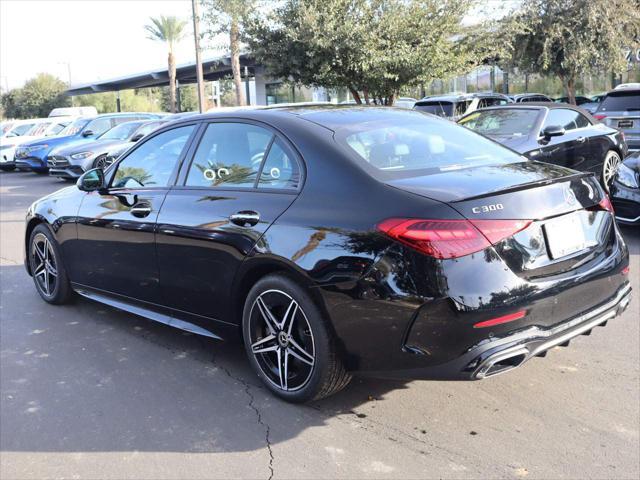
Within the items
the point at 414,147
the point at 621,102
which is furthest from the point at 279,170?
the point at 621,102

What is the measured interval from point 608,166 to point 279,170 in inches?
293

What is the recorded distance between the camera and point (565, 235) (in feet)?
10.8

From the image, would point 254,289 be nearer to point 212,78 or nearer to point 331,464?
point 331,464

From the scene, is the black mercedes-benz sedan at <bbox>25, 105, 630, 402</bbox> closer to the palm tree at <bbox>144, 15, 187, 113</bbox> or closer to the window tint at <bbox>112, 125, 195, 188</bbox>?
the window tint at <bbox>112, 125, 195, 188</bbox>

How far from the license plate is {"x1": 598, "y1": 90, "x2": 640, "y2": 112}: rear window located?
936 centimetres

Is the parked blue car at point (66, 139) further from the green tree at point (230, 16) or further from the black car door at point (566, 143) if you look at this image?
the black car door at point (566, 143)

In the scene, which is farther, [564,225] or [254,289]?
[254,289]

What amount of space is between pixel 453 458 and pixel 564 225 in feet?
4.26

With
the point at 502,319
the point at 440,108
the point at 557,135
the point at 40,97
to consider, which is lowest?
the point at 502,319

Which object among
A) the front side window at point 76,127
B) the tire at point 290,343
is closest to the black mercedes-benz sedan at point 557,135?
the tire at point 290,343

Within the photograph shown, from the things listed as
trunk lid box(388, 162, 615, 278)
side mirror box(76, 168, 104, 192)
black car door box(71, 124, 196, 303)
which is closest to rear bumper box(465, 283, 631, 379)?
trunk lid box(388, 162, 615, 278)

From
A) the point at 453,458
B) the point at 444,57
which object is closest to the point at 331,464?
the point at 453,458

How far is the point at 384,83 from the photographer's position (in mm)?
13242

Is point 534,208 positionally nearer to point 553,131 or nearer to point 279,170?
point 279,170
